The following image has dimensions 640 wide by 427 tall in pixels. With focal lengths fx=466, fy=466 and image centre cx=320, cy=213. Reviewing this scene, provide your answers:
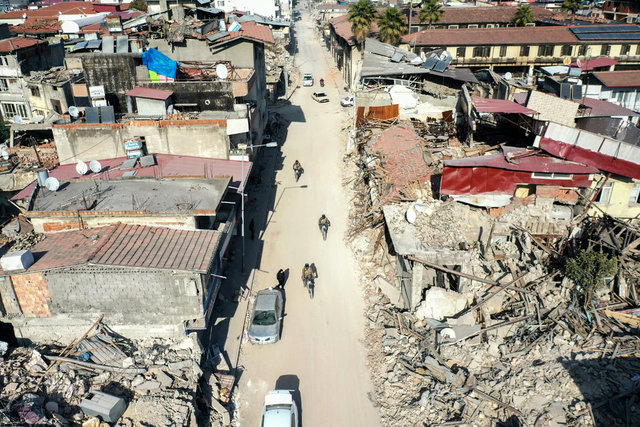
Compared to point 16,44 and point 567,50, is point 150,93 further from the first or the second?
point 567,50

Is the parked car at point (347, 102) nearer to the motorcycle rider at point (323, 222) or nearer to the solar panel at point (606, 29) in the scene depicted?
the motorcycle rider at point (323, 222)

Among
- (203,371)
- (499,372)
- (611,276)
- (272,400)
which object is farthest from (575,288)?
(203,371)

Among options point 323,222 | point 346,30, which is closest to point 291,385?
point 323,222

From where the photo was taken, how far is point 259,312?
78.9 feet

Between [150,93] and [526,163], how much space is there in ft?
85.9

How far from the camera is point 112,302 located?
828 inches

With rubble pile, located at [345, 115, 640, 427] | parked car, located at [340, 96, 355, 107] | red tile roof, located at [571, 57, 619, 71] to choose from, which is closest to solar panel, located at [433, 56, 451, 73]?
parked car, located at [340, 96, 355, 107]

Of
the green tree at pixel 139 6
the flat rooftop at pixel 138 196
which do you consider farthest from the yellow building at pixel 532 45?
the green tree at pixel 139 6

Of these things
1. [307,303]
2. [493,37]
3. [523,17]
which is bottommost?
[307,303]

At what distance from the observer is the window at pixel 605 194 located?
94.0ft

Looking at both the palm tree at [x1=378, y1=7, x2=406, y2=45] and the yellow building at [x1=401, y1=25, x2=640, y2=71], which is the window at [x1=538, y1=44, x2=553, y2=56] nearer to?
the yellow building at [x1=401, y1=25, x2=640, y2=71]

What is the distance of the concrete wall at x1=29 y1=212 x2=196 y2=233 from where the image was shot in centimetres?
2339

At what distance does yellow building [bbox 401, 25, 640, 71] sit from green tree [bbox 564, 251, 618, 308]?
47.8 meters

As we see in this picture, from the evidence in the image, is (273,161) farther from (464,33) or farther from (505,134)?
(464,33)
